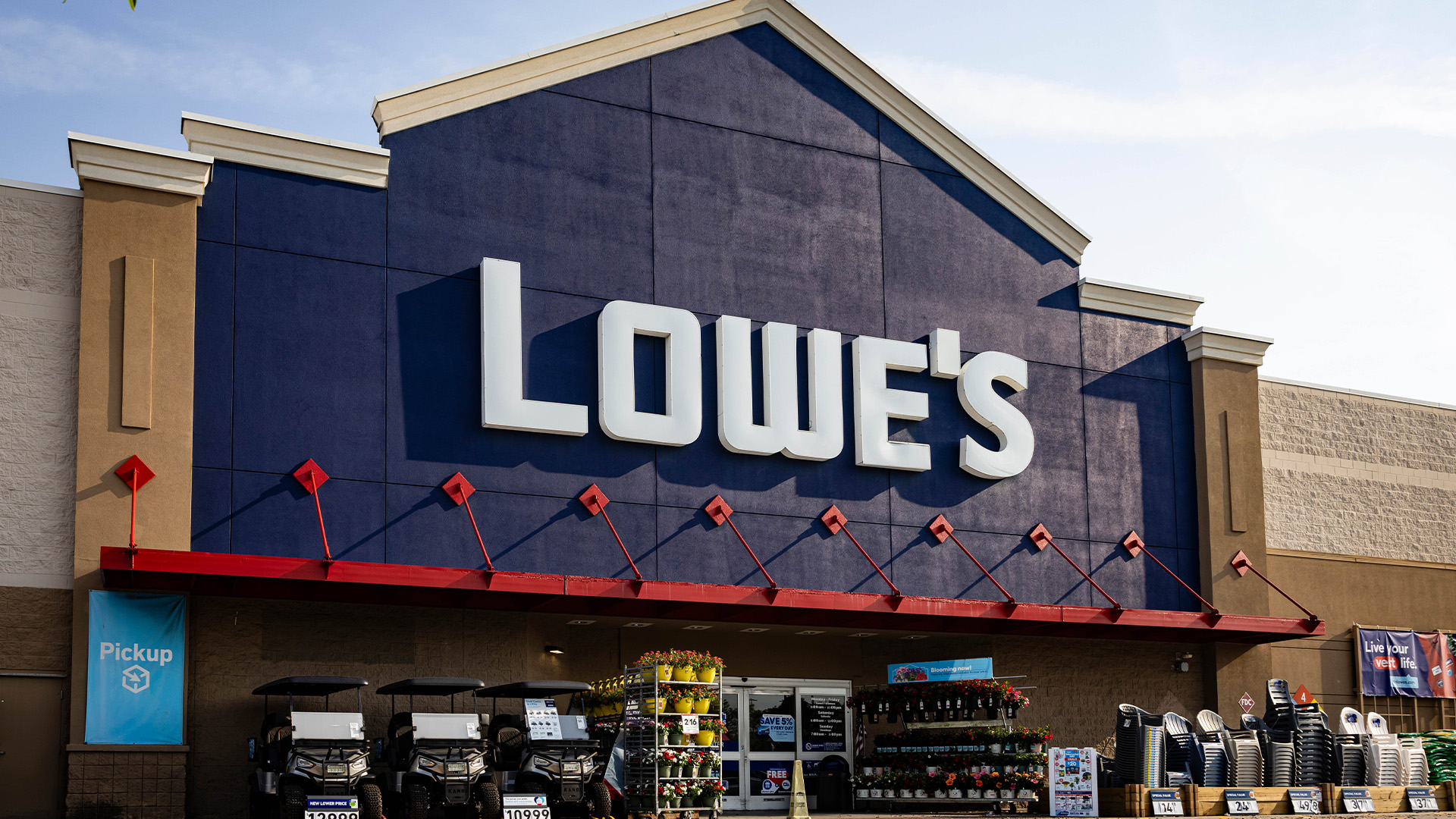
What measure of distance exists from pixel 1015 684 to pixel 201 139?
56.5ft

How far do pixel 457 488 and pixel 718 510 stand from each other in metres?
4.59

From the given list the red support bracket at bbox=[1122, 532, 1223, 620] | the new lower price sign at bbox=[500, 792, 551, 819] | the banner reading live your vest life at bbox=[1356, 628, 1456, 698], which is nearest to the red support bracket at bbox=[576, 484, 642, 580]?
the new lower price sign at bbox=[500, 792, 551, 819]

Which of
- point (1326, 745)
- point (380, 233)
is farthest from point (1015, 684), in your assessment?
point (380, 233)

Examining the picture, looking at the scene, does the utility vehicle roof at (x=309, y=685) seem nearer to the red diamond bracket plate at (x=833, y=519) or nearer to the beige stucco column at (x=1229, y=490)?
the red diamond bracket plate at (x=833, y=519)

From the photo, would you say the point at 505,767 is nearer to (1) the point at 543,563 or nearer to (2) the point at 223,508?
(1) the point at 543,563

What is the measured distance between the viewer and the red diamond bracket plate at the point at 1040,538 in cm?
2666

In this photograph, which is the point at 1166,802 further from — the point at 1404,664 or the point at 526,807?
the point at 1404,664

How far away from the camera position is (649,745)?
20.5m

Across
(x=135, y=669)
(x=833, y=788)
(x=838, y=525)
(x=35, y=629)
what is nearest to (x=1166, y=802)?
(x=833, y=788)

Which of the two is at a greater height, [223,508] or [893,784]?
[223,508]

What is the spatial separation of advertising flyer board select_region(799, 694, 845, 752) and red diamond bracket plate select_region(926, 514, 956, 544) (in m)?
3.64

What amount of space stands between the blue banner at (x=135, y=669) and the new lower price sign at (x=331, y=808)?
313cm

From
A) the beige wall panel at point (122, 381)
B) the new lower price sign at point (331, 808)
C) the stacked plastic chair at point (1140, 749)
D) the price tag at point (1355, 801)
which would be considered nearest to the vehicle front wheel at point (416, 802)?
the new lower price sign at point (331, 808)

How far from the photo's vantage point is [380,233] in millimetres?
22250
